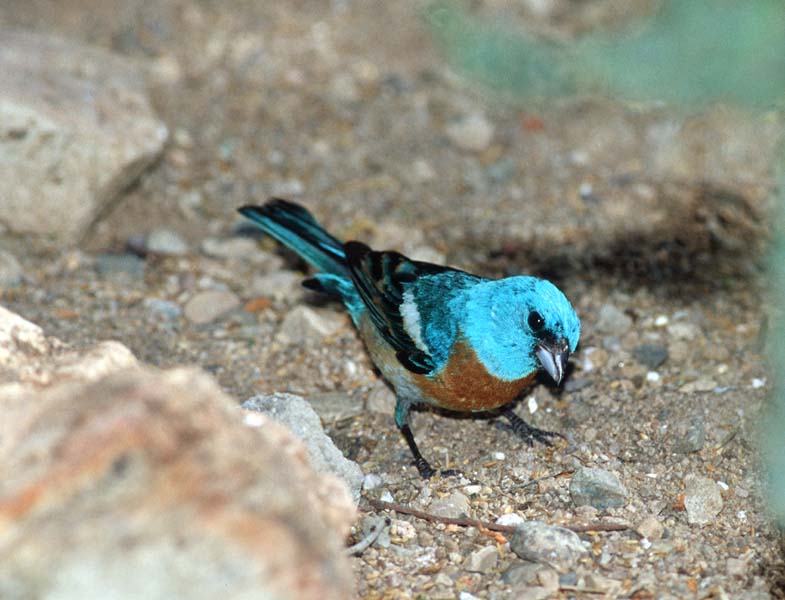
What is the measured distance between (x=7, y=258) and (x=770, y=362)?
3.47 m

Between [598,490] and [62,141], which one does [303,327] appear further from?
[598,490]

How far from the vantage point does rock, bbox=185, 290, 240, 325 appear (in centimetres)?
477

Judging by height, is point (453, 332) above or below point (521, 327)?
below

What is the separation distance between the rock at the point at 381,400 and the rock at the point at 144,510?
208 cm

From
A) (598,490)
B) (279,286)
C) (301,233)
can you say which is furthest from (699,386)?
(279,286)

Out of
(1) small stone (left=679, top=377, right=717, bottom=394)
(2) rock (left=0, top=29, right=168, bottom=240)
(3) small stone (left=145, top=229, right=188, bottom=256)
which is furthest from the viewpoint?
(3) small stone (left=145, top=229, right=188, bottom=256)

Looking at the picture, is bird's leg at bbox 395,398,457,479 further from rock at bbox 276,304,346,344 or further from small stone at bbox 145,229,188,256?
small stone at bbox 145,229,188,256

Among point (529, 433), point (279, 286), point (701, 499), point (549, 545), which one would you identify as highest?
point (549, 545)

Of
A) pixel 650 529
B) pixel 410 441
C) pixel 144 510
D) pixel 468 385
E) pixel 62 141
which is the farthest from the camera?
pixel 62 141

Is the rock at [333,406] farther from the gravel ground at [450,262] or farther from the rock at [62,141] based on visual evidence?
the rock at [62,141]

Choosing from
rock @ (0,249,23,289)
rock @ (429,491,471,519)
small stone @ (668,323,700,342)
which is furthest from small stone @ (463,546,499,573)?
rock @ (0,249,23,289)

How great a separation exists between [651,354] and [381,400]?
1203mm

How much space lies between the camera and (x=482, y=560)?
333 cm

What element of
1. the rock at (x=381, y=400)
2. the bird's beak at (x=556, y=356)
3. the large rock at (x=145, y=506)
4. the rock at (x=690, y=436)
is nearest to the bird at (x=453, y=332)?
the bird's beak at (x=556, y=356)
